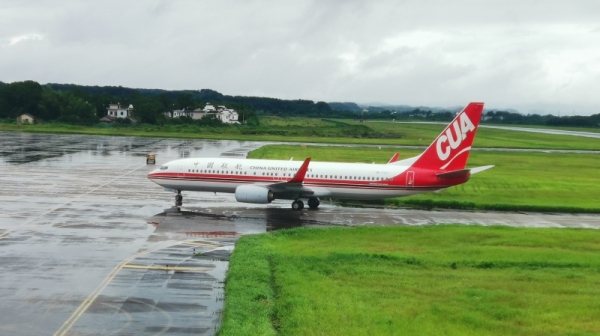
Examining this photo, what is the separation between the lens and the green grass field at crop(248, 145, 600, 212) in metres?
48.3

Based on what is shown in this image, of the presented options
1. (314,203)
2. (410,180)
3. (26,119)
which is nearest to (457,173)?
(410,180)

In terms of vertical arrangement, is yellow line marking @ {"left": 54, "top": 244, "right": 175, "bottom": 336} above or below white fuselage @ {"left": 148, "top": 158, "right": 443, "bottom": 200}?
below

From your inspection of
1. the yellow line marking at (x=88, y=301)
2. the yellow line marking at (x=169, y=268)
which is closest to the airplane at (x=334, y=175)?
the yellow line marking at (x=169, y=268)

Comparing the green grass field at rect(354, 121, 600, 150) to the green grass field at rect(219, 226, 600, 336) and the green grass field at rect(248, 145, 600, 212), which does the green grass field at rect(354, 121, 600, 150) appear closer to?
the green grass field at rect(248, 145, 600, 212)

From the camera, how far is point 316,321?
19.7 m

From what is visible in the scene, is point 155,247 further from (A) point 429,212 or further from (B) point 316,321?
(A) point 429,212

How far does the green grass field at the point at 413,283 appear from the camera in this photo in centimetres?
1972

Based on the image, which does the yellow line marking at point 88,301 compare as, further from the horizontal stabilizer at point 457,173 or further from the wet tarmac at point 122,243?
the horizontal stabilizer at point 457,173

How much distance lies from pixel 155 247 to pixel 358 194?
56.4 ft

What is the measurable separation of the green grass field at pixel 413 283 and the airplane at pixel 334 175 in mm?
7778

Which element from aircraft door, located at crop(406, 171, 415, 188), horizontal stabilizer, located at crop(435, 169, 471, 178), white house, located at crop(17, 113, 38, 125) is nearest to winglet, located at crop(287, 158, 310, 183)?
aircraft door, located at crop(406, 171, 415, 188)

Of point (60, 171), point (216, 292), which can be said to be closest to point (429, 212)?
point (216, 292)

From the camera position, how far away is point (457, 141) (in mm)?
42000

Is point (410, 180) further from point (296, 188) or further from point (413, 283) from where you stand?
point (413, 283)
